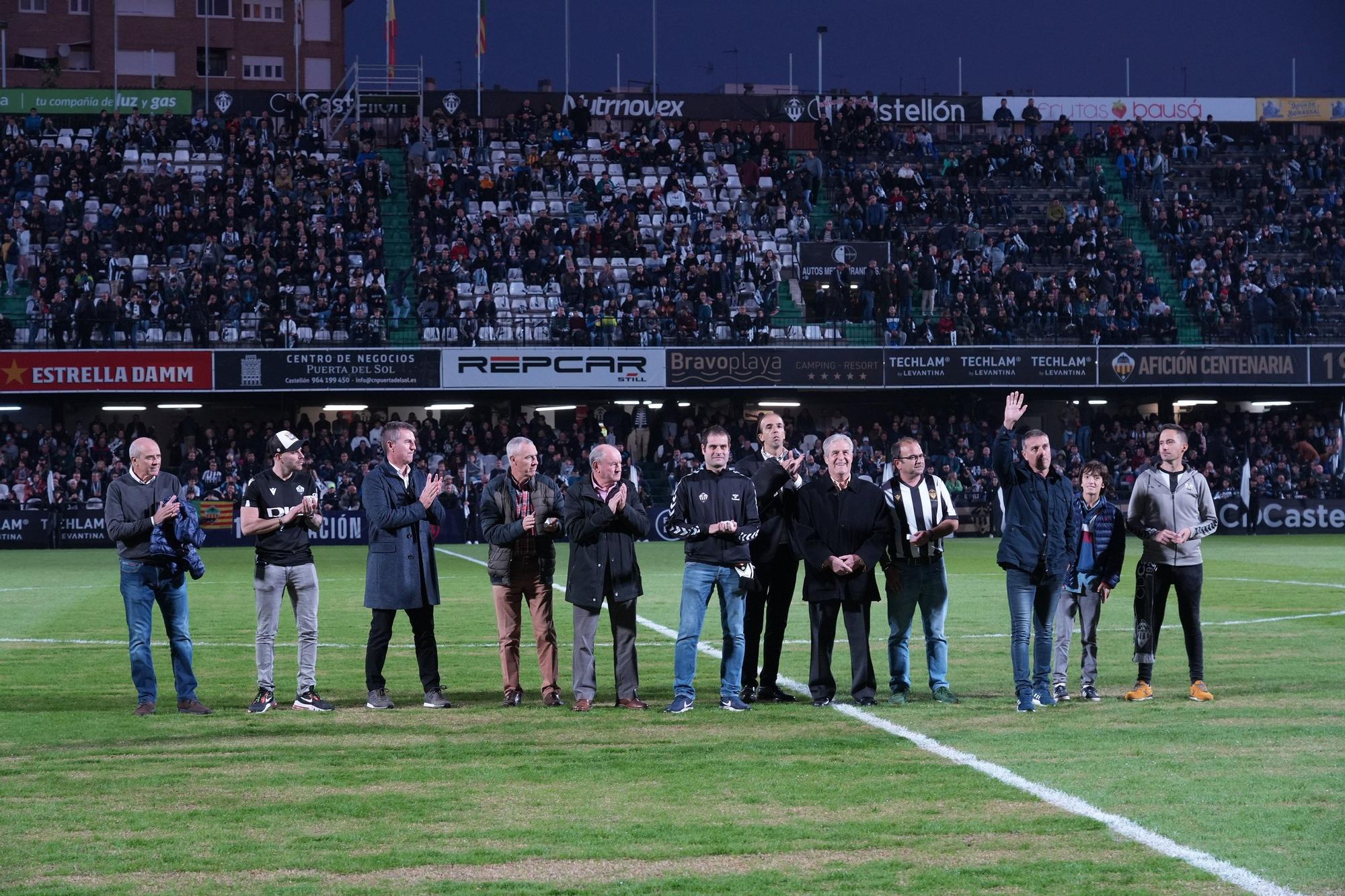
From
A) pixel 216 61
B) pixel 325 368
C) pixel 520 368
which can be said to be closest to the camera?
pixel 325 368

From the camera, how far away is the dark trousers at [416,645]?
11898mm

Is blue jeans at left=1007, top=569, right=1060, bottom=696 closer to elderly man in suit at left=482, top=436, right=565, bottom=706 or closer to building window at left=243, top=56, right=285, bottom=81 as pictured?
elderly man in suit at left=482, top=436, right=565, bottom=706

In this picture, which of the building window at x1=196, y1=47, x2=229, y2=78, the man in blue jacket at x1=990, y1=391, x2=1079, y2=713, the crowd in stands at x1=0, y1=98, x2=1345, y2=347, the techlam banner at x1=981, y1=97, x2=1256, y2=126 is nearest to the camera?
the man in blue jacket at x1=990, y1=391, x2=1079, y2=713

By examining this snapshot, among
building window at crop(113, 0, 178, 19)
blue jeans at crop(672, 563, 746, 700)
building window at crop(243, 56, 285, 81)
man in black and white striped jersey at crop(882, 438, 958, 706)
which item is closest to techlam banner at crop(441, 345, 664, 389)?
man in black and white striped jersey at crop(882, 438, 958, 706)

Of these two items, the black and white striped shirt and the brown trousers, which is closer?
the black and white striped shirt

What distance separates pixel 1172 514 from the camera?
12.0 meters

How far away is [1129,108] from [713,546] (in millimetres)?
49982

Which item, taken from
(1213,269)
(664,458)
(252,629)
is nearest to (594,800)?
(252,629)

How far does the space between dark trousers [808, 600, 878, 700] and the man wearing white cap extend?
3.81 meters

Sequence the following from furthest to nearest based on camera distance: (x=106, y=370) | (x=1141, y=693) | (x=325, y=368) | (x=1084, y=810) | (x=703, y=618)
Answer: (x=325, y=368), (x=106, y=370), (x=1141, y=693), (x=703, y=618), (x=1084, y=810)

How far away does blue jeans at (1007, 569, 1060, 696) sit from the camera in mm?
11336

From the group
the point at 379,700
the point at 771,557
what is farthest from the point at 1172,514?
the point at 379,700

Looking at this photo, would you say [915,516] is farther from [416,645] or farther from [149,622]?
[149,622]

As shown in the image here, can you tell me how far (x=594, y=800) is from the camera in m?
8.45
